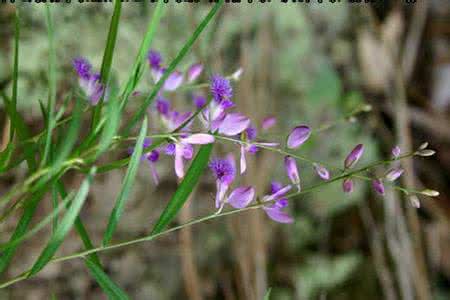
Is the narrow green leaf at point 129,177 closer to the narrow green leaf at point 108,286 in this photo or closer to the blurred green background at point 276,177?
the narrow green leaf at point 108,286

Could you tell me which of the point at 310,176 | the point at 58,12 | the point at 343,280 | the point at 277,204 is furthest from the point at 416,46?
the point at 277,204

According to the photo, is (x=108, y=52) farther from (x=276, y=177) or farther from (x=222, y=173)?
(x=276, y=177)

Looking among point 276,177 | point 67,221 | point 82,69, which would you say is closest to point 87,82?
point 82,69

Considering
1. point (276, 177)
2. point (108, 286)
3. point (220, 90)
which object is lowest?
point (276, 177)

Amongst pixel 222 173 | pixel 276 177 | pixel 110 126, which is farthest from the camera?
pixel 276 177

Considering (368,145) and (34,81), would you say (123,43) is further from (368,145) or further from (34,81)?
(368,145)

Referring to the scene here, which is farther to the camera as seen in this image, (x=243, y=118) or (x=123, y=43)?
(x=123, y=43)

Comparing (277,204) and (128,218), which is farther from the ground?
(277,204)
